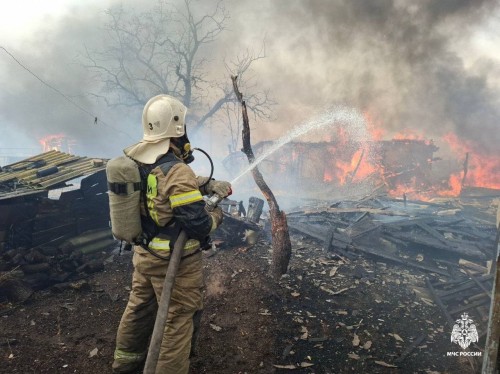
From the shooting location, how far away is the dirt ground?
3574 mm

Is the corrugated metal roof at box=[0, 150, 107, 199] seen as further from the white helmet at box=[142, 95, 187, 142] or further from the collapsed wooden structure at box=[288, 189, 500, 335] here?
the collapsed wooden structure at box=[288, 189, 500, 335]

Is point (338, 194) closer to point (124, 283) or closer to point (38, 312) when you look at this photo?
point (124, 283)

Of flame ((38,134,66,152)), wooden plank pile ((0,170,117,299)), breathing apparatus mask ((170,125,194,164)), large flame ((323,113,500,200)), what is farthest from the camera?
flame ((38,134,66,152))

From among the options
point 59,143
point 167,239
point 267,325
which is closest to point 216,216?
point 167,239

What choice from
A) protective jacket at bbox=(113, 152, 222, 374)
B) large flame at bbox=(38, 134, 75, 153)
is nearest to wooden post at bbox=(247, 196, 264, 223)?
protective jacket at bbox=(113, 152, 222, 374)

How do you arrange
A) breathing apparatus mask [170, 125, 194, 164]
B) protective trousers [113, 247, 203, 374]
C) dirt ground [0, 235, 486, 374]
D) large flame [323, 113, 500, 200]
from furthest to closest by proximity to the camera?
1. large flame [323, 113, 500, 200]
2. dirt ground [0, 235, 486, 374]
3. breathing apparatus mask [170, 125, 194, 164]
4. protective trousers [113, 247, 203, 374]

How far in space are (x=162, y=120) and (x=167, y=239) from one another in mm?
1149

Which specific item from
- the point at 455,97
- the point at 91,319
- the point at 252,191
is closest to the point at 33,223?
the point at 91,319

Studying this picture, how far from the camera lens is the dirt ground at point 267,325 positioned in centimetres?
357

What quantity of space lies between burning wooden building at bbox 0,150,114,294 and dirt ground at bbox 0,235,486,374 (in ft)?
1.94

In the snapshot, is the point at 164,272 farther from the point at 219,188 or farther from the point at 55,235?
the point at 55,235

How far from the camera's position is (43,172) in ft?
23.0

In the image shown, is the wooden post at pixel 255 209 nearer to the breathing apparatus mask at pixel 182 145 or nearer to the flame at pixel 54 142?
the breathing apparatus mask at pixel 182 145

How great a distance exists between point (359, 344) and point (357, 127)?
2157 cm
